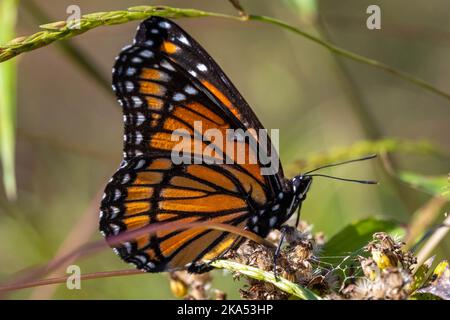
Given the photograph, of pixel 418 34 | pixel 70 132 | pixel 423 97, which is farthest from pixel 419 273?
pixel 70 132

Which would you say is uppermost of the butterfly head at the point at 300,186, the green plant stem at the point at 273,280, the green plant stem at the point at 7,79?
the green plant stem at the point at 7,79

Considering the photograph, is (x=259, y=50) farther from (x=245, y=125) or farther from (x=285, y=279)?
(x=285, y=279)

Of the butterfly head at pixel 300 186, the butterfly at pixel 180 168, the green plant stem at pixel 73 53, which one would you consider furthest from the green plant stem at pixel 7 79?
the butterfly head at pixel 300 186

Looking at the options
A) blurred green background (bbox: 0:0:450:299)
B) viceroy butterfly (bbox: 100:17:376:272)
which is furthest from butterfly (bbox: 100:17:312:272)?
blurred green background (bbox: 0:0:450:299)

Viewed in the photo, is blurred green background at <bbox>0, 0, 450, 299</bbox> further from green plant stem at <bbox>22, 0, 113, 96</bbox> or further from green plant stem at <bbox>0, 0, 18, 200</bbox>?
green plant stem at <bbox>0, 0, 18, 200</bbox>

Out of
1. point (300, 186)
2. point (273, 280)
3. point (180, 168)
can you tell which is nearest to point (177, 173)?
point (180, 168)

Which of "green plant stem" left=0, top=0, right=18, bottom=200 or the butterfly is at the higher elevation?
"green plant stem" left=0, top=0, right=18, bottom=200

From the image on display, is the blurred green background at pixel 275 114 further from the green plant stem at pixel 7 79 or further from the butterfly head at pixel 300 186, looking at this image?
the butterfly head at pixel 300 186

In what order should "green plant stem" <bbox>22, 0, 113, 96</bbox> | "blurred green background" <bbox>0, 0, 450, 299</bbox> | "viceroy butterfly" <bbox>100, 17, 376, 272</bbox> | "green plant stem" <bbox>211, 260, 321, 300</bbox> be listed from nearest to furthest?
1. "green plant stem" <bbox>211, 260, 321, 300</bbox>
2. "viceroy butterfly" <bbox>100, 17, 376, 272</bbox>
3. "green plant stem" <bbox>22, 0, 113, 96</bbox>
4. "blurred green background" <bbox>0, 0, 450, 299</bbox>
